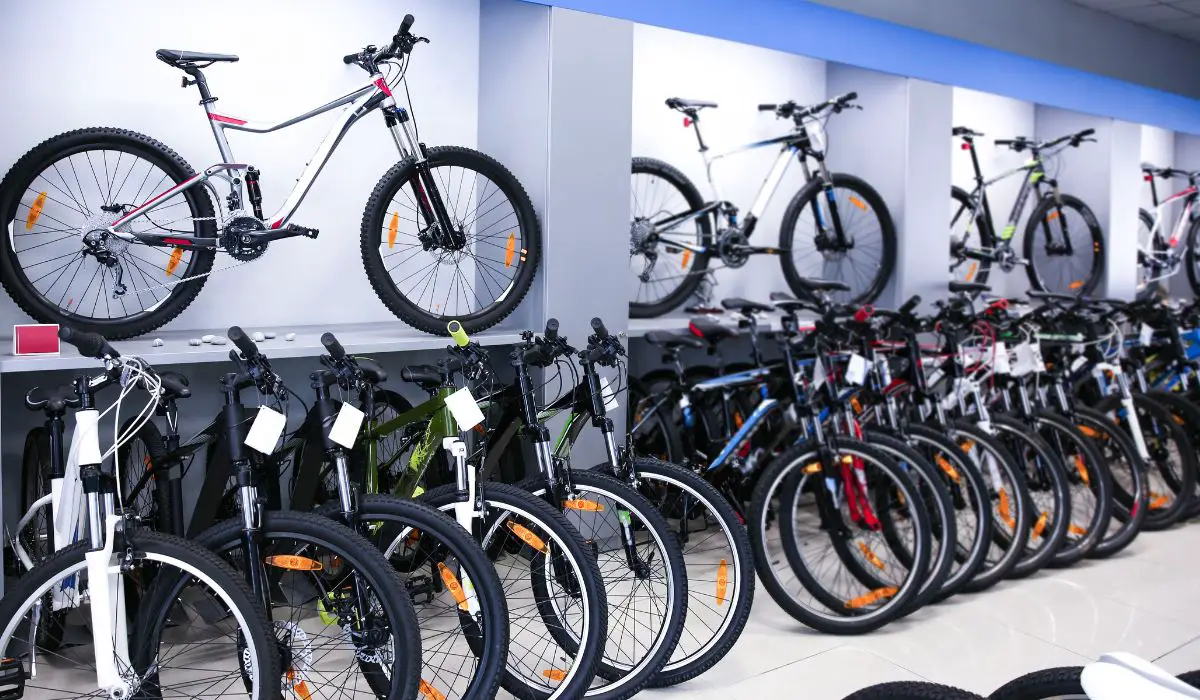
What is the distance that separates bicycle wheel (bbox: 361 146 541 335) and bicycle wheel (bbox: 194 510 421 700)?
3.71ft

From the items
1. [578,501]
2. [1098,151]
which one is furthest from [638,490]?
[1098,151]

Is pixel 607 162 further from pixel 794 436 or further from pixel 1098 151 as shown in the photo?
pixel 1098 151

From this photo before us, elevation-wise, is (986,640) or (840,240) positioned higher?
(840,240)

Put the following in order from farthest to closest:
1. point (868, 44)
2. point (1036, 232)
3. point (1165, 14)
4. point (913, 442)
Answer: point (1036, 232) < point (1165, 14) < point (913, 442) < point (868, 44)

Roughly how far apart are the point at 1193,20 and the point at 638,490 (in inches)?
126

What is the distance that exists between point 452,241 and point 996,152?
3926mm

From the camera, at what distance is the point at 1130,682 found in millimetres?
1320

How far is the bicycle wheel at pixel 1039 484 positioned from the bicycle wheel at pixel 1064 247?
205cm

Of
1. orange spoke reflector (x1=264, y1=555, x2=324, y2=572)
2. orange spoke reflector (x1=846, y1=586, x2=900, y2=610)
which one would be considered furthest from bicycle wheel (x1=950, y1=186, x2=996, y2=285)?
orange spoke reflector (x1=264, y1=555, x2=324, y2=572)

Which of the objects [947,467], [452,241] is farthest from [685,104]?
[947,467]

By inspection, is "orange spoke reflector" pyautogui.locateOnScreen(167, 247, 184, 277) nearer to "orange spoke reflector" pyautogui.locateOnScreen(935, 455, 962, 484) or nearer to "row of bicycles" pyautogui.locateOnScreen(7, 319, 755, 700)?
"row of bicycles" pyautogui.locateOnScreen(7, 319, 755, 700)

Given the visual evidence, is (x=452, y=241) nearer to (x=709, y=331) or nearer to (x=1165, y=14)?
(x=709, y=331)

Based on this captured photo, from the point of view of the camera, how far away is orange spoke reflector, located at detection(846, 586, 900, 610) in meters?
3.25

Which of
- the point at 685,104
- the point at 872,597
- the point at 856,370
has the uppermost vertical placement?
the point at 685,104
